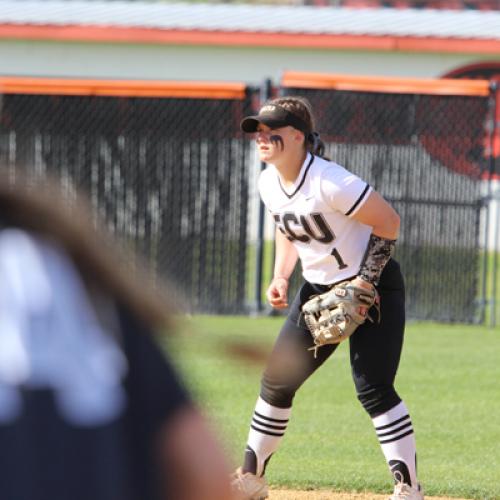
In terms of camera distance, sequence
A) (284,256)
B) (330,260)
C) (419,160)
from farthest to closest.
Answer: (419,160), (284,256), (330,260)

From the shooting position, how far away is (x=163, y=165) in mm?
13422

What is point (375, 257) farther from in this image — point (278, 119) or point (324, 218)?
point (278, 119)

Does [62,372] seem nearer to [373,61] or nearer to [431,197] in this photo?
[431,197]

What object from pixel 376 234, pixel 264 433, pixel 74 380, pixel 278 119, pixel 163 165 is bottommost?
pixel 264 433

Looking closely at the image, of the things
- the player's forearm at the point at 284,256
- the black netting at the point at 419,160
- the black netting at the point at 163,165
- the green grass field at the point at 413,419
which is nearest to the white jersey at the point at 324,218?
the player's forearm at the point at 284,256

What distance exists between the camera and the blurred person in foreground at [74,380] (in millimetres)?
1416

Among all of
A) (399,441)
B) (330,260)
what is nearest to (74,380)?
(330,260)

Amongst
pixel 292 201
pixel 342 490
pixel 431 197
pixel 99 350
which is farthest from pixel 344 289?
pixel 431 197

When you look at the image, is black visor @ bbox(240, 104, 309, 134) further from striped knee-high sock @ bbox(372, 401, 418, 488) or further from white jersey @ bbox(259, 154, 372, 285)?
striped knee-high sock @ bbox(372, 401, 418, 488)

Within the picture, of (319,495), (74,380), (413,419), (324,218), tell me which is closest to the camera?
(74,380)

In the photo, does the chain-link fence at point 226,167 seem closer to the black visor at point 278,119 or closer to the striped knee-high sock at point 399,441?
the black visor at point 278,119

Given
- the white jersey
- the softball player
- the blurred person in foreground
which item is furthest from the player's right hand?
the blurred person in foreground

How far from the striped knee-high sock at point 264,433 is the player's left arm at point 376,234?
2.63 feet

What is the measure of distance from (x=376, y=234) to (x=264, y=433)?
3.74 ft
